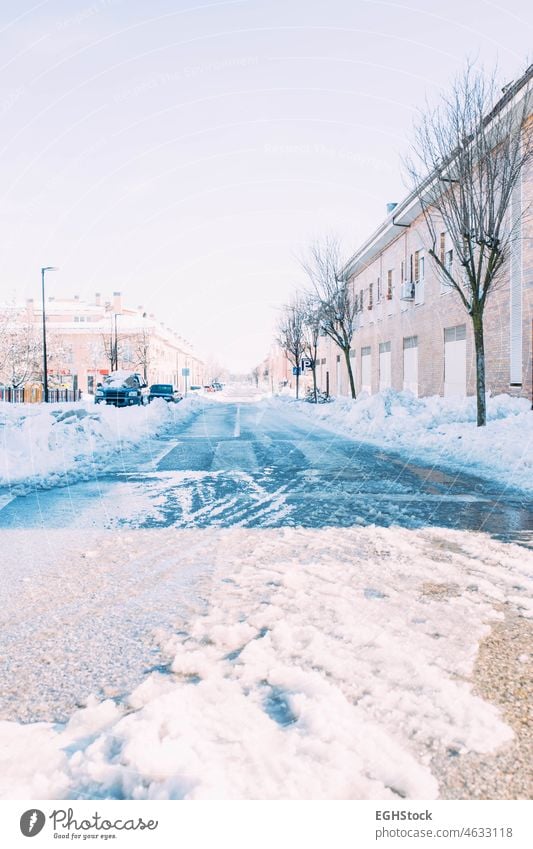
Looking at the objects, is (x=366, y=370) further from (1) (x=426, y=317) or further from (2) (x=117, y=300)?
(2) (x=117, y=300)

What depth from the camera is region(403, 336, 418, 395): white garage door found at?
2836 cm

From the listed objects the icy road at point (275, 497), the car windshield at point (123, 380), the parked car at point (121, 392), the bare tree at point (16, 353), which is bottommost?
the icy road at point (275, 497)

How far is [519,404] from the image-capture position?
17.1m

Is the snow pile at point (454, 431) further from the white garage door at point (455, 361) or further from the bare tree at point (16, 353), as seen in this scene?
the bare tree at point (16, 353)

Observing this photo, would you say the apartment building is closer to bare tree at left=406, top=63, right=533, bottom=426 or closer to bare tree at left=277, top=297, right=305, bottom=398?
bare tree at left=277, top=297, right=305, bottom=398

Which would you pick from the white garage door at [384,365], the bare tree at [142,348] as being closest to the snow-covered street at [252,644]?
the white garage door at [384,365]

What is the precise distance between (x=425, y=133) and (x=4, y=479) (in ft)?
42.7

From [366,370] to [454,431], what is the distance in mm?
23671

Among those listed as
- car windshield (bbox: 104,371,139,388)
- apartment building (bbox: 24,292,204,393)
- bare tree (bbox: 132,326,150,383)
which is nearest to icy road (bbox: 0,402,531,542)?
car windshield (bbox: 104,371,139,388)

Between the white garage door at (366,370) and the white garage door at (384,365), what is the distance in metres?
2.28

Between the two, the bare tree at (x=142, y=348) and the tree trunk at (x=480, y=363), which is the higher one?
the bare tree at (x=142, y=348)

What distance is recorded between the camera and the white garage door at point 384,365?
110ft

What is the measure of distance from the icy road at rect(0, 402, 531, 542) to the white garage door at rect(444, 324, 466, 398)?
425 inches

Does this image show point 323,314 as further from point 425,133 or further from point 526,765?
point 526,765
